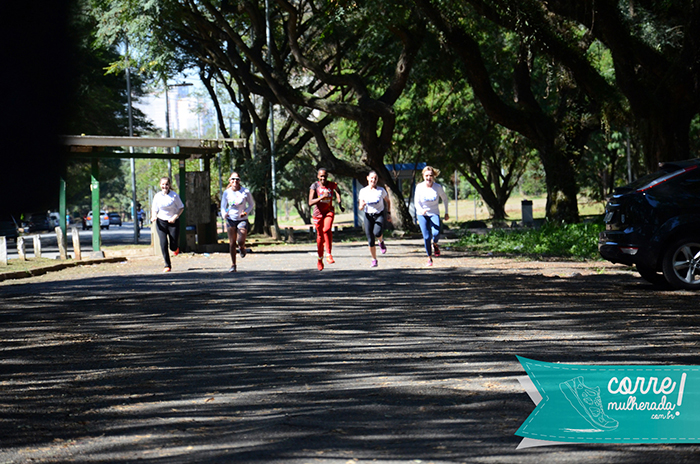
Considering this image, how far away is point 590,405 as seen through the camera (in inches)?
178

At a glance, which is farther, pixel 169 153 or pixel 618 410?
pixel 169 153

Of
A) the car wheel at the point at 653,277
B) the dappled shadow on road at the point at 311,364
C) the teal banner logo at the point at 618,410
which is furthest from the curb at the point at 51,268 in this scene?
the teal banner logo at the point at 618,410

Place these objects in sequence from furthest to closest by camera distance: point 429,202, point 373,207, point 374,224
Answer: point 374,224
point 373,207
point 429,202

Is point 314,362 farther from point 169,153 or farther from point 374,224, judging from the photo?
point 169,153

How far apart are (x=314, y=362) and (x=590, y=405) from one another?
292 centimetres

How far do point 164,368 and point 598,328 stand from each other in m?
4.45

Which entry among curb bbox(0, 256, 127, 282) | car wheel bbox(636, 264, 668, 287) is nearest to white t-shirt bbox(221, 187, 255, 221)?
curb bbox(0, 256, 127, 282)

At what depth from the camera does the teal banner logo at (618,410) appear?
425 cm

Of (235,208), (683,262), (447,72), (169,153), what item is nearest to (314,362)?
(683,262)

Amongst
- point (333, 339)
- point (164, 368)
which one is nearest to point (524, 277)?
point (333, 339)

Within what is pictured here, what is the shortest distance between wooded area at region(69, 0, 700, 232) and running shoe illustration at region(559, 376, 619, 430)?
8130 mm

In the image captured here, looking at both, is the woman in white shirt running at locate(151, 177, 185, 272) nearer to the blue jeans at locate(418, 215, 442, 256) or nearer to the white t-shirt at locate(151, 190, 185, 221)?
the white t-shirt at locate(151, 190, 185, 221)

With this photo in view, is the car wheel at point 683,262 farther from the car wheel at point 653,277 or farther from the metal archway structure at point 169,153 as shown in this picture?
the metal archway structure at point 169,153

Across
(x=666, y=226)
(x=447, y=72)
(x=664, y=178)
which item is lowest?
(x=666, y=226)
